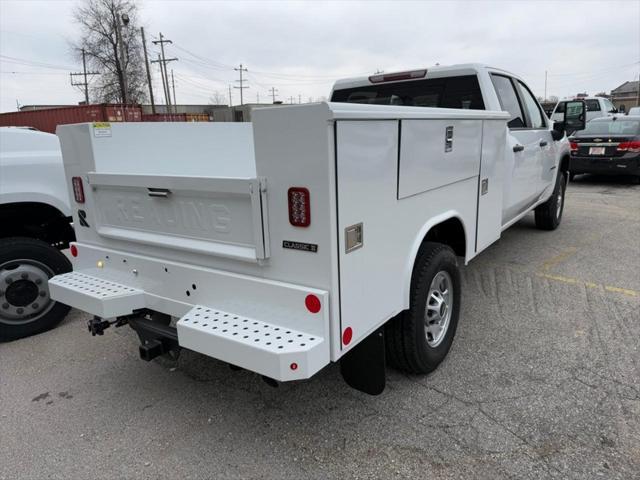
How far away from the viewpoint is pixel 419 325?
2.90 meters

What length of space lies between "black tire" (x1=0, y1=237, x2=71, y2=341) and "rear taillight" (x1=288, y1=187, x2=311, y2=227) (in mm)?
2819

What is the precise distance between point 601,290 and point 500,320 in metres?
1.36

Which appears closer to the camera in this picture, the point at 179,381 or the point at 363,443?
the point at 363,443

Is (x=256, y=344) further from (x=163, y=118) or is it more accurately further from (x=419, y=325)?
(x=163, y=118)

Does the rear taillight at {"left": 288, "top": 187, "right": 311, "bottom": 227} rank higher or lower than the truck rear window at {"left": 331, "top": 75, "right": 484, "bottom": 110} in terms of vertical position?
lower

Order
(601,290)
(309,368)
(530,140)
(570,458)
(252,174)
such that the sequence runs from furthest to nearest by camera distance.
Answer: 1. (530,140)
2. (601,290)
3. (252,174)
4. (570,458)
5. (309,368)

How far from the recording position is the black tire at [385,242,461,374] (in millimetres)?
2859

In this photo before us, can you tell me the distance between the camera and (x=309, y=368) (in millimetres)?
2055

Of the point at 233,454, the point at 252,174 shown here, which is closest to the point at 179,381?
the point at 233,454

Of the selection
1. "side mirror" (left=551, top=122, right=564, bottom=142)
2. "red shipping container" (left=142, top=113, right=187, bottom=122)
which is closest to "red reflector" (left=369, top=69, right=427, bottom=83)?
"side mirror" (left=551, top=122, right=564, bottom=142)

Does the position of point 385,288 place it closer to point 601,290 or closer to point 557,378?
point 557,378

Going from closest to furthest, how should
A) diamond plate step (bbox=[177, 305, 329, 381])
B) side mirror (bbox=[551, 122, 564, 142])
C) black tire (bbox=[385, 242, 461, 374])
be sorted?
diamond plate step (bbox=[177, 305, 329, 381]), black tire (bbox=[385, 242, 461, 374]), side mirror (bbox=[551, 122, 564, 142])

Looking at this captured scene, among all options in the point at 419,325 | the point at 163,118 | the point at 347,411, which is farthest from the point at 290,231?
the point at 163,118

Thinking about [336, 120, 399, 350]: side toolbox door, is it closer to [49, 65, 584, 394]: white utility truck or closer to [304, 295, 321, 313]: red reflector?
[49, 65, 584, 394]: white utility truck
